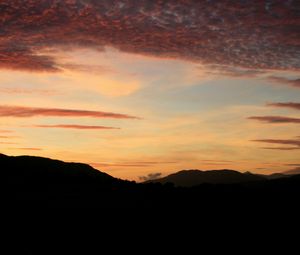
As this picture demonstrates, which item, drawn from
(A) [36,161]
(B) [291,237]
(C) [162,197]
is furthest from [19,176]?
(B) [291,237]

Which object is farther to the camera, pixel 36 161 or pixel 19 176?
pixel 36 161

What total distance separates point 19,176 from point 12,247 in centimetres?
4441

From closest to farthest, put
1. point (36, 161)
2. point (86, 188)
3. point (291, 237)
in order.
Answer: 1. point (291, 237)
2. point (86, 188)
3. point (36, 161)

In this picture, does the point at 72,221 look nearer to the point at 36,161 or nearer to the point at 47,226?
the point at 47,226

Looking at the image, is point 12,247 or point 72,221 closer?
point 12,247

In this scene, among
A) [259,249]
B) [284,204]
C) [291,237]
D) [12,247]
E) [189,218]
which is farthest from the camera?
[284,204]

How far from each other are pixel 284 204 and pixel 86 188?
33.4 m

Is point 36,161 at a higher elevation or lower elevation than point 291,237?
higher

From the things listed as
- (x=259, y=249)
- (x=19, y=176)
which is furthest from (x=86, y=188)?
(x=259, y=249)

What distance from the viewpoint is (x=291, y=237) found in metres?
46.5

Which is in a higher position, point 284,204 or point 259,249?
point 284,204

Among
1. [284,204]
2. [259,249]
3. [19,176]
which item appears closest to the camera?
[259,249]

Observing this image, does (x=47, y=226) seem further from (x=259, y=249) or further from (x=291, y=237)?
(x=291, y=237)

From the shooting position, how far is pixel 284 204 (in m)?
58.7
